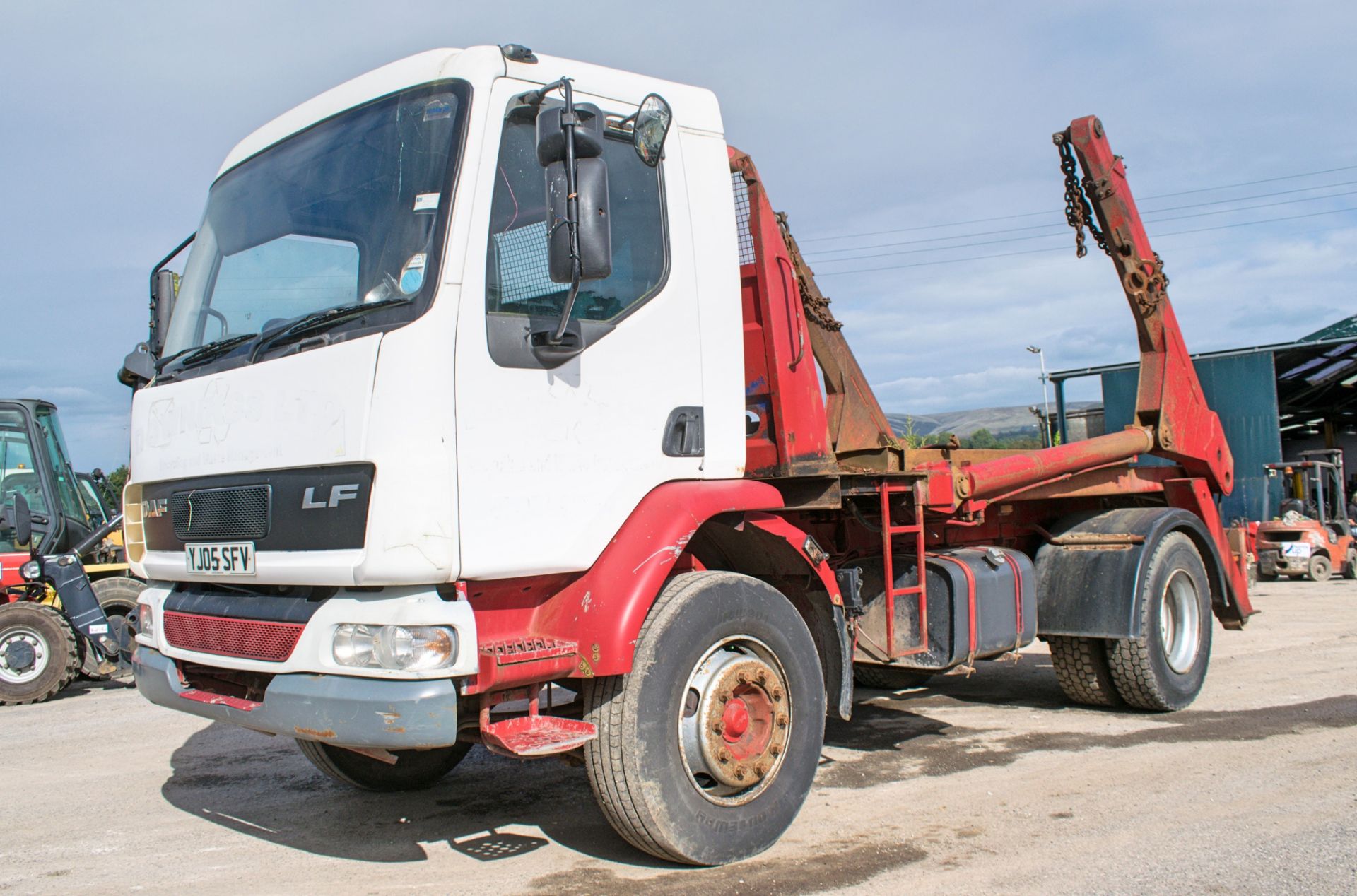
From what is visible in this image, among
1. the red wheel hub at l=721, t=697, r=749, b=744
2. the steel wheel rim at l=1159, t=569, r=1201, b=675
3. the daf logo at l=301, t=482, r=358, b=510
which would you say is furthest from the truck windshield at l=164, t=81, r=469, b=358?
the steel wheel rim at l=1159, t=569, r=1201, b=675

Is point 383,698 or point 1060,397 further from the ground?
point 1060,397

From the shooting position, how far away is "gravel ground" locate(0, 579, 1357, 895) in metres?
4.05

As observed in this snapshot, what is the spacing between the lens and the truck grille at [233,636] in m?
3.71

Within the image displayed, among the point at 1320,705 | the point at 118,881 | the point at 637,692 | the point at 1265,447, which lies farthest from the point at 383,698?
the point at 1265,447

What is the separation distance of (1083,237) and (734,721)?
5.06m

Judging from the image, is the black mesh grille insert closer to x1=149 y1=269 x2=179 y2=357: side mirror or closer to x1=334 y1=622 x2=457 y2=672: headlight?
x1=334 y1=622 x2=457 y2=672: headlight

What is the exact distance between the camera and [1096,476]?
718 centimetres

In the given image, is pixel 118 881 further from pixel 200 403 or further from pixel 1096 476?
pixel 1096 476

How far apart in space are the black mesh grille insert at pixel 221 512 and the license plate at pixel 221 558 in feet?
0.11

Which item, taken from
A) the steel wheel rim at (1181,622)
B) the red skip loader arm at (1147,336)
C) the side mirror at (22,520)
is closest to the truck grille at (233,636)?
the red skip loader arm at (1147,336)

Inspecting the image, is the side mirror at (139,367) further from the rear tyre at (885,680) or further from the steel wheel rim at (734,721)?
the rear tyre at (885,680)

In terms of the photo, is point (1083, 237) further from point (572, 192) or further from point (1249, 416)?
point (1249, 416)

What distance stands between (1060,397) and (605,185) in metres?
11.1

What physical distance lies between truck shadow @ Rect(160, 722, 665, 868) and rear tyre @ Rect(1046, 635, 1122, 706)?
3.21 m
